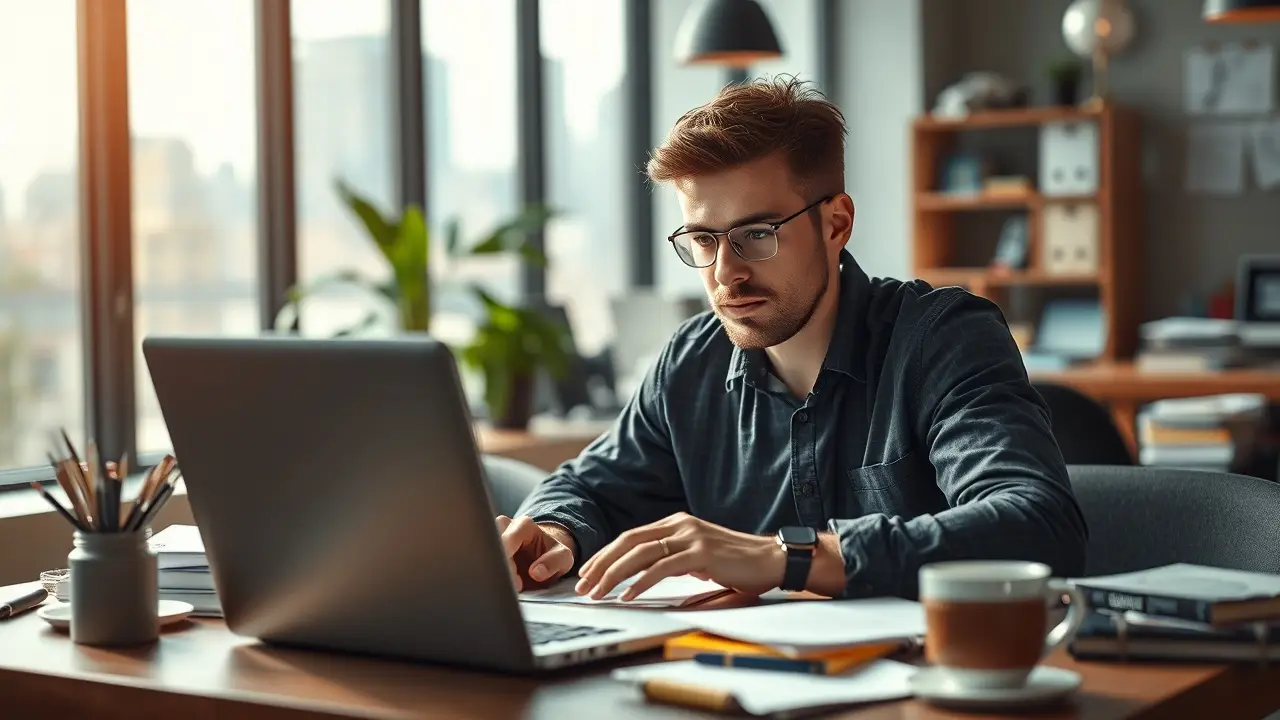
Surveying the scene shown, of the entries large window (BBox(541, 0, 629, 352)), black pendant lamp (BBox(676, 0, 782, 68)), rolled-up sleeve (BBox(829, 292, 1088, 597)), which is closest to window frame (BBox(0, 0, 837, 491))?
large window (BBox(541, 0, 629, 352))

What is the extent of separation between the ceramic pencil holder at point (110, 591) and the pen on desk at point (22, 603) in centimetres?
20

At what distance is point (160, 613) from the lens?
1.54 metres

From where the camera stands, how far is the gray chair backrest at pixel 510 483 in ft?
7.34

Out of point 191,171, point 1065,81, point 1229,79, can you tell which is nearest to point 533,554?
point 191,171

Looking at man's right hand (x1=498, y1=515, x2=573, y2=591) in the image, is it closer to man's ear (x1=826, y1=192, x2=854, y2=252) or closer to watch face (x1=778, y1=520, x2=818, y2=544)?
watch face (x1=778, y1=520, x2=818, y2=544)

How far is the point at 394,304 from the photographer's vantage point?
368 centimetres

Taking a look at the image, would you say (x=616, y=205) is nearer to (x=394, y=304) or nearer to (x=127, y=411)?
(x=394, y=304)

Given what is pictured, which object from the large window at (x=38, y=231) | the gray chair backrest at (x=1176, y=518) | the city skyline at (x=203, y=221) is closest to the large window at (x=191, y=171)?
the city skyline at (x=203, y=221)

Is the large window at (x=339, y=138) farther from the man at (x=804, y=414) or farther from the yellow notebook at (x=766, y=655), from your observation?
the yellow notebook at (x=766, y=655)

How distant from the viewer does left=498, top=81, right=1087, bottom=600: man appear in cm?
146

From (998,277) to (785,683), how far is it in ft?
15.8

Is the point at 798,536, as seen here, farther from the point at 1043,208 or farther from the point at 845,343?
the point at 1043,208

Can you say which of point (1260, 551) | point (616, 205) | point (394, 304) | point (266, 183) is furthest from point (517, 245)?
point (1260, 551)

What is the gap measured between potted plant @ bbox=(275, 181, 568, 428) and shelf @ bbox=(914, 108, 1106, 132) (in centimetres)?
237
